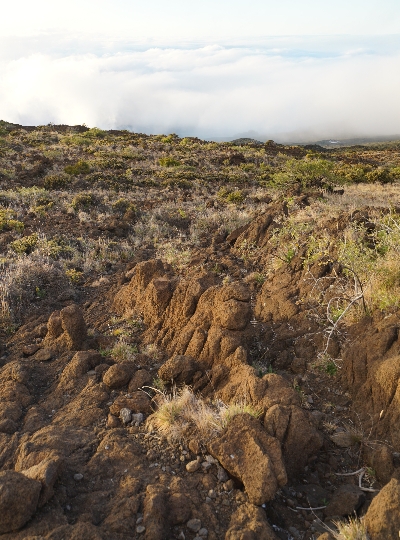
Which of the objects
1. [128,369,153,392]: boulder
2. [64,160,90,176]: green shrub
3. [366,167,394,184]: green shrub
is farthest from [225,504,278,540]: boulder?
[366,167,394,184]: green shrub

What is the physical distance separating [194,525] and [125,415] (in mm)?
1178

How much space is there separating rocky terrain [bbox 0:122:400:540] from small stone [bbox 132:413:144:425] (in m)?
0.01

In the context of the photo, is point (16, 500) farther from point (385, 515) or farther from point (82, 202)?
point (82, 202)

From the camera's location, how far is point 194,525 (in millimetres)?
2455

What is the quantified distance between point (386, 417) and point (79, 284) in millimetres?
5244

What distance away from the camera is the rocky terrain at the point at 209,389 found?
2523mm

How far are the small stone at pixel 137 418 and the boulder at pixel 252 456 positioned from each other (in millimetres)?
758

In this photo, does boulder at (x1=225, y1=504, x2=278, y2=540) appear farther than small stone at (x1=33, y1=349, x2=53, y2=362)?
No

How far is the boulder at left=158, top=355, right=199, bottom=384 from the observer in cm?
390

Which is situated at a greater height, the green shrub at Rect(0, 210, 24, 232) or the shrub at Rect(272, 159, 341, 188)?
the shrub at Rect(272, 159, 341, 188)

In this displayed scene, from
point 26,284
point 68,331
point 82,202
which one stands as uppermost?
point 82,202

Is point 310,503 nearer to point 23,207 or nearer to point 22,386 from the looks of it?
point 22,386

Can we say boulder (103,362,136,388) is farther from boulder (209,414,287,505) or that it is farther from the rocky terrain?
boulder (209,414,287,505)

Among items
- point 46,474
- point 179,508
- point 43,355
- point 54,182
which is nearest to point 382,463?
point 179,508
